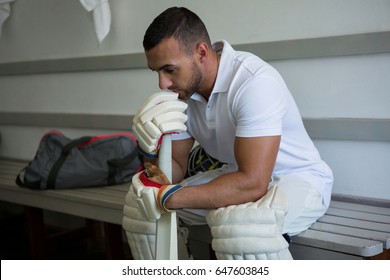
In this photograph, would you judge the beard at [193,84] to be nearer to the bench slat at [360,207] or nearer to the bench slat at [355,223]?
the bench slat at [355,223]

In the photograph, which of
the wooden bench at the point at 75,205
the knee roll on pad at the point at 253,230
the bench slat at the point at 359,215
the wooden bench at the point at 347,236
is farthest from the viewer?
the wooden bench at the point at 75,205

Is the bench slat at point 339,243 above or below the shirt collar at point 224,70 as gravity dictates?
below

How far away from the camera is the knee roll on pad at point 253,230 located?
5.51 ft

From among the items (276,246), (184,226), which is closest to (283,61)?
(184,226)

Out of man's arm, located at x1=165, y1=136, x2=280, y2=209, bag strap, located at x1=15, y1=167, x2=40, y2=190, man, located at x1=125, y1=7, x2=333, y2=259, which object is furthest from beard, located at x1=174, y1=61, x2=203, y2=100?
bag strap, located at x1=15, y1=167, x2=40, y2=190

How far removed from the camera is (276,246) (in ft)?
5.53

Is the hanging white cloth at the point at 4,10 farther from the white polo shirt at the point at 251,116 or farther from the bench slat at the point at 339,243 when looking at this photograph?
the bench slat at the point at 339,243

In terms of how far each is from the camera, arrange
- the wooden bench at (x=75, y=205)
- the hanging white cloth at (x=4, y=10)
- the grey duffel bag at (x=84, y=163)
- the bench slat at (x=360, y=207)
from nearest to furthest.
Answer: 1. the bench slat at (x=360, y=207)
2. the wooden bench at (x=75, y=205)
3. the grey duffel bag at (x=84, y=163)
4. the hanging white cloth at (x=4, y=10)

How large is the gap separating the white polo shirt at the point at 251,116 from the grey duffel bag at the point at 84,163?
2.52 ft

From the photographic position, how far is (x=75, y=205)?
9.04 ft

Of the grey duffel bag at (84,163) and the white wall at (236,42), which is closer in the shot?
the white wall at (236,42)

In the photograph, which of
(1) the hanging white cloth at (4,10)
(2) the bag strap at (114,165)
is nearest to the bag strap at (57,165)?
(2) the bag strap at (114,165)

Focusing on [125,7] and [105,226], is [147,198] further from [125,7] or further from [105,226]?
[125,7]

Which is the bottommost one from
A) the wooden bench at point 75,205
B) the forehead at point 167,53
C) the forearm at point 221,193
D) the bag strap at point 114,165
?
the wooden bench at point 75,205
